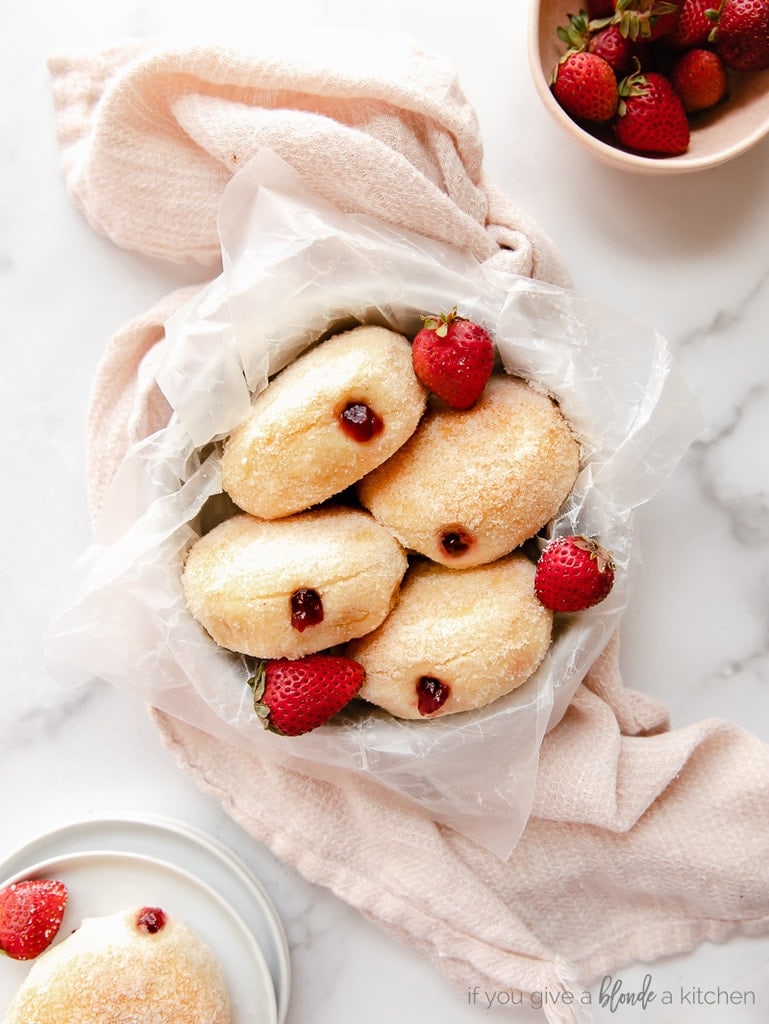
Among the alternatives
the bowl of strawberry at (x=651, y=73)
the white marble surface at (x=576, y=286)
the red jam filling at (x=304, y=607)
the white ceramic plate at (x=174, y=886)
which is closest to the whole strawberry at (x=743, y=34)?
the bowl of strawberry at (x=651, y=73)

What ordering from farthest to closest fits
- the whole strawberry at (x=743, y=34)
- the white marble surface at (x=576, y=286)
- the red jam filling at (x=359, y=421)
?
the white marble surface at (x=576, y=286), the whole strawberry at (x=743, y=34), the red jam filling at (x=359, y=421)

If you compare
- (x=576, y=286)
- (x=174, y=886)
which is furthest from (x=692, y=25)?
(x=174, y=886)

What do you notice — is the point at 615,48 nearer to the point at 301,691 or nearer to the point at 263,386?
the point at 263,386

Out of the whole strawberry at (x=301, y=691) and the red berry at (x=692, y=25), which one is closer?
the whole strawberry at (x=301, y=691)

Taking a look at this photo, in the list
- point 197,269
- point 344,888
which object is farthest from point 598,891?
point 197,269

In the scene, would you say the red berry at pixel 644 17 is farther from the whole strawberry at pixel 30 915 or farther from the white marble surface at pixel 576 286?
the whole strawberry at pixel 30 915

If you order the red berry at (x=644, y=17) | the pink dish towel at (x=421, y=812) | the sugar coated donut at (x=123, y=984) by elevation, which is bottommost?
the sugar coated donut at (x=123, y=984)

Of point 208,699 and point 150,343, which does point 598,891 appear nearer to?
point 208,699
